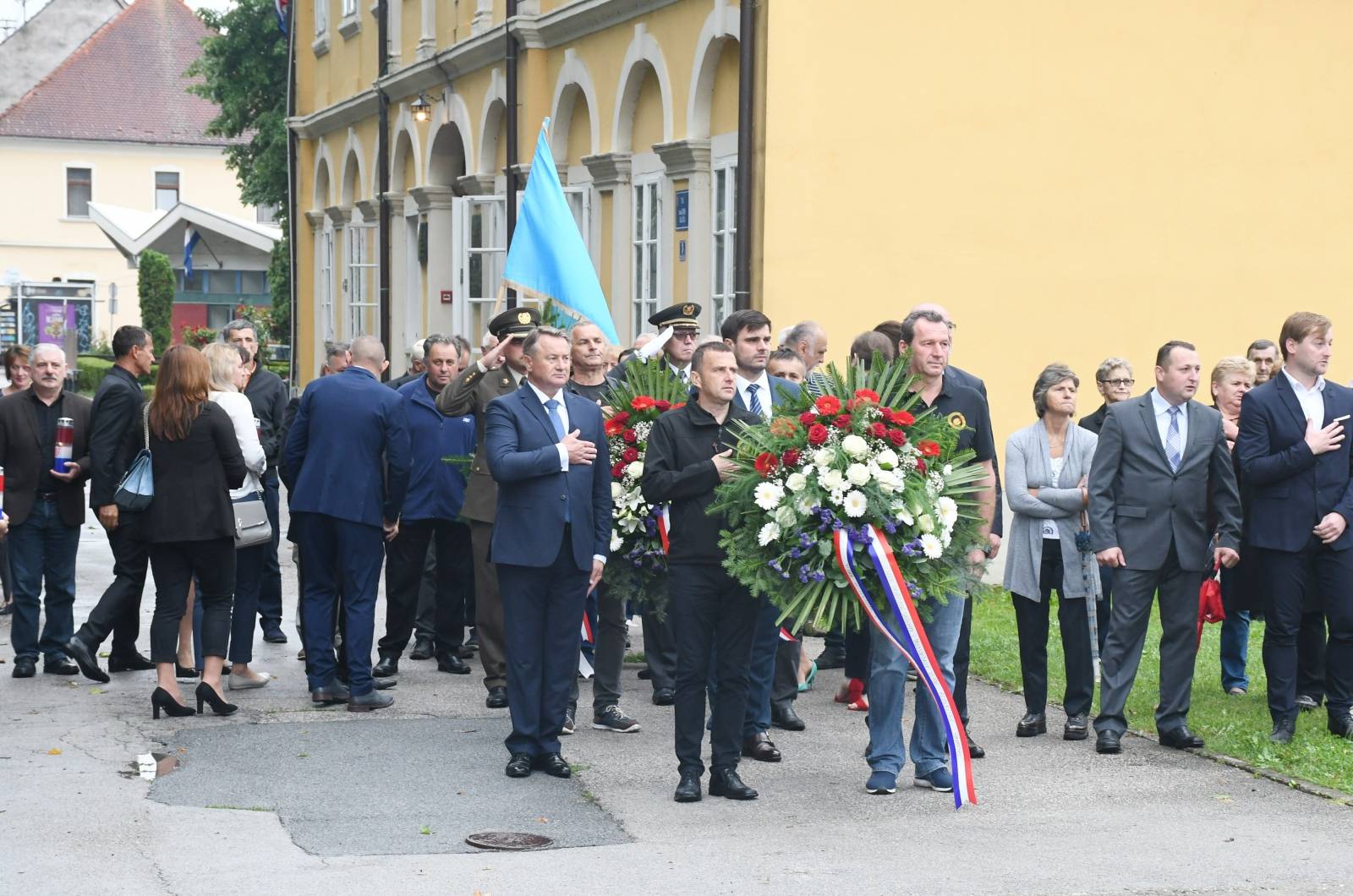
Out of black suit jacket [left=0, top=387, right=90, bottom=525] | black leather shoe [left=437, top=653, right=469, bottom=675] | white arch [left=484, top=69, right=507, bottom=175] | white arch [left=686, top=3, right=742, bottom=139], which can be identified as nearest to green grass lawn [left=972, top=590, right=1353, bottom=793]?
black leather shoe [left=437, top=653, right=469, bottom=675]

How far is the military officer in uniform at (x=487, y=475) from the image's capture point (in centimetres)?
1043

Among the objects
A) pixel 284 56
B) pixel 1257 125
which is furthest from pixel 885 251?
pixel 284 56

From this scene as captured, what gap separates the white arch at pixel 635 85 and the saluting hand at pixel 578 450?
920 centimetres

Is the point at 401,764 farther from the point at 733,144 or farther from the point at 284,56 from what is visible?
the point at 284,56

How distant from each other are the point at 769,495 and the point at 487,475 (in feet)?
8.84

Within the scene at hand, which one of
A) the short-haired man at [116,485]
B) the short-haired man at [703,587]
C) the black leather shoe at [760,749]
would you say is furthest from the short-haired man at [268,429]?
the short-haired man at [703,587]

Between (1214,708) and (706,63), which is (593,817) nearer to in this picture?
(1214,708)

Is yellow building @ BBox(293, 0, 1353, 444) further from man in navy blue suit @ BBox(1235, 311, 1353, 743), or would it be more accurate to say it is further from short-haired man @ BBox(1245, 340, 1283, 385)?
man in navy blue suit @ BBox(1235, 311, 1353, 743)

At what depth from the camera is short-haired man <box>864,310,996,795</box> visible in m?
8.41

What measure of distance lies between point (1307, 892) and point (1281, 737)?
2.68 m

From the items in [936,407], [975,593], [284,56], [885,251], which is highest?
[284,56]

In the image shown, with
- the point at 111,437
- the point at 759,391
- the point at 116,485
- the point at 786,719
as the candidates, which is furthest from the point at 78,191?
the point at 786,719

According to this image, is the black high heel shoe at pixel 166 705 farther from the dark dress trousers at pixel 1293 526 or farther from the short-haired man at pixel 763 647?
the dark dress trousers at pixel 1293 526

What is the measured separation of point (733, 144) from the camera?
54.0 ft
